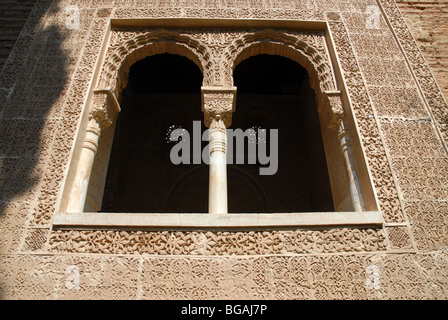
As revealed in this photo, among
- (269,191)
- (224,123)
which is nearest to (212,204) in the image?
(224,123)

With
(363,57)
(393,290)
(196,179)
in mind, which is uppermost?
(196,179)

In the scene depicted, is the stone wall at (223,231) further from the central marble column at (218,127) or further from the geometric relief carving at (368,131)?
the central marble column at (218,127)

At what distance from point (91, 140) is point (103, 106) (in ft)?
1.53

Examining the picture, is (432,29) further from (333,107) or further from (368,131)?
(368,131)

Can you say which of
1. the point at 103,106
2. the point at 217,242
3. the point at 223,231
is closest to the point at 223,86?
the point at 103,106

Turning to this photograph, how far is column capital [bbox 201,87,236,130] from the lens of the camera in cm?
469

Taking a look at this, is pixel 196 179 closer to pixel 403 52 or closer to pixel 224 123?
pixel 224 123

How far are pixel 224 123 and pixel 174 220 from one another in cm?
151

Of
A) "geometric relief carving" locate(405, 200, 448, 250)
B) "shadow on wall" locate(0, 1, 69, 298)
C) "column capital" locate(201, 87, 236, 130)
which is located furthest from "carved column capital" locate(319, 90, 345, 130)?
"shadow on wall" locate(0, 1, 69, 298)

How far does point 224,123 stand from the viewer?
4.74 metres

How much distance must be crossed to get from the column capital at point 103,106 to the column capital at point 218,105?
3.91 ft

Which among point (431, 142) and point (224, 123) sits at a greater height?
point (224, 123)

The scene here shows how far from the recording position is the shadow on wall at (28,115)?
3805 mm

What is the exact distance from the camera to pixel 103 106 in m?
4.68
